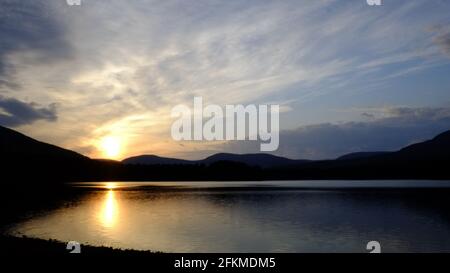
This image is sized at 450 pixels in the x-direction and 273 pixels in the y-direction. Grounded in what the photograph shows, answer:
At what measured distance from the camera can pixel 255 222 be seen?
59.6 meters

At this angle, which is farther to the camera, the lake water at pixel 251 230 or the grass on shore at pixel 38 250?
the lake water at pixel 251 230

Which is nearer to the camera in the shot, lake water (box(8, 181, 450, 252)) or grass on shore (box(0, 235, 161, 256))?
grass on shore (box(0, 235, 161, 256))

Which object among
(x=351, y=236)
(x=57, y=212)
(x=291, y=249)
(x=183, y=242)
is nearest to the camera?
(x=291, y=249)

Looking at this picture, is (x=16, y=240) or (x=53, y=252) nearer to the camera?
(x=53, y=252)

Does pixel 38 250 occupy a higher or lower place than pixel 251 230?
higher

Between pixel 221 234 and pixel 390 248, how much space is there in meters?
18.5

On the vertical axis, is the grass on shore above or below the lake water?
above

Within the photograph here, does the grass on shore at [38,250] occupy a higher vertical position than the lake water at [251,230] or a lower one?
higher

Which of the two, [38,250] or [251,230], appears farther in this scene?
[251,230]
